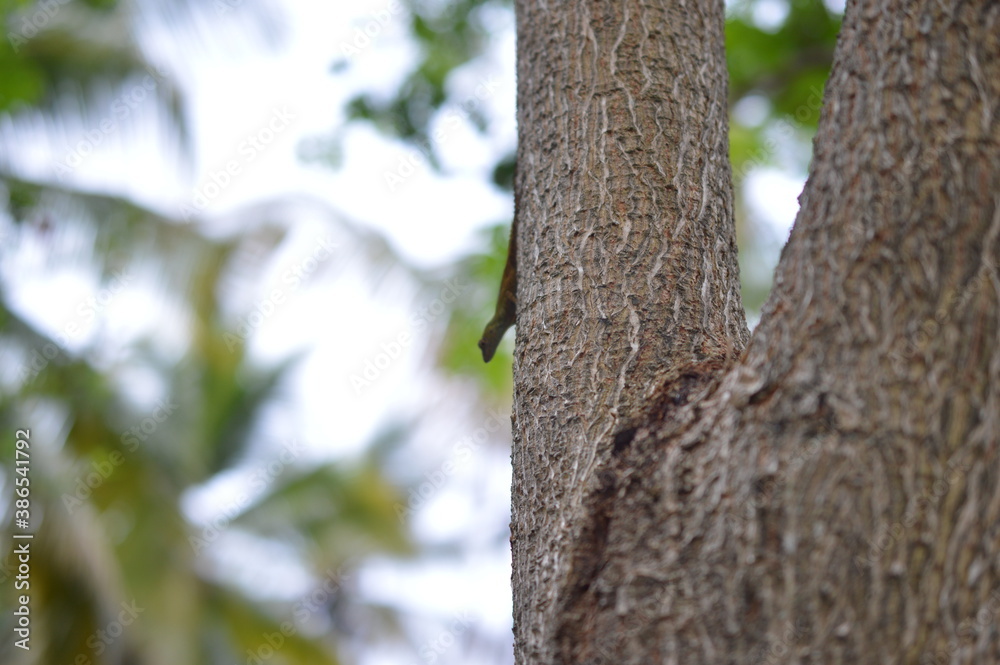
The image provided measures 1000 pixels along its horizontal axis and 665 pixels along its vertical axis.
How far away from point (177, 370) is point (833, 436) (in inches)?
377

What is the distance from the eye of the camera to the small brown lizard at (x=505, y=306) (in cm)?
168

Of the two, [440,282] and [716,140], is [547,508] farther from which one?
[440,282]

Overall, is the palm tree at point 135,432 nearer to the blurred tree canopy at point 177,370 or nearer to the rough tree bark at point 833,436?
the blurred tree canopy at point 177,370

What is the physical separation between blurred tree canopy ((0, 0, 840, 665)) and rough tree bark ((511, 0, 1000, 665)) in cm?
224

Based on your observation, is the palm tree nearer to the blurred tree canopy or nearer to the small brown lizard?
the blurred tree canopy

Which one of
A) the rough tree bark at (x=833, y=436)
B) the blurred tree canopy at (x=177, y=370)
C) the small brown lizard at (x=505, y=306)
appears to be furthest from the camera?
the blurred tree canopy at (x=177, y=370)

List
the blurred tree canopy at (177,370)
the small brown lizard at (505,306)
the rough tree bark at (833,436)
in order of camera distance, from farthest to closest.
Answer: the blurred tree canopy at (177,370)
the small brown lizard at (505,306)
the rough tree bark at (833,436)

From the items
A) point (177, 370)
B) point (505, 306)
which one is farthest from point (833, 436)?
point (177, 370)

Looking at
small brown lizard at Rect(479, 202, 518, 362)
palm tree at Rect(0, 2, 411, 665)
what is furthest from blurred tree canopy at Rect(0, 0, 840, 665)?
small brown lizard at Rect(479, 202, 518, 362)

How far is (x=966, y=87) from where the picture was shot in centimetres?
99

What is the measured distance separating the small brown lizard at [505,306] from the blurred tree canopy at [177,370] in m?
1.66

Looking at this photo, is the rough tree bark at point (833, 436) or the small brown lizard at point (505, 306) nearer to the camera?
the rough tree bark at point (833, 436)

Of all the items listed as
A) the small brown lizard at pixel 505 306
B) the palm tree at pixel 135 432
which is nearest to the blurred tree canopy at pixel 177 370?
the palm tree at pixel 135 432

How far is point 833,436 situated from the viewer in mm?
959
